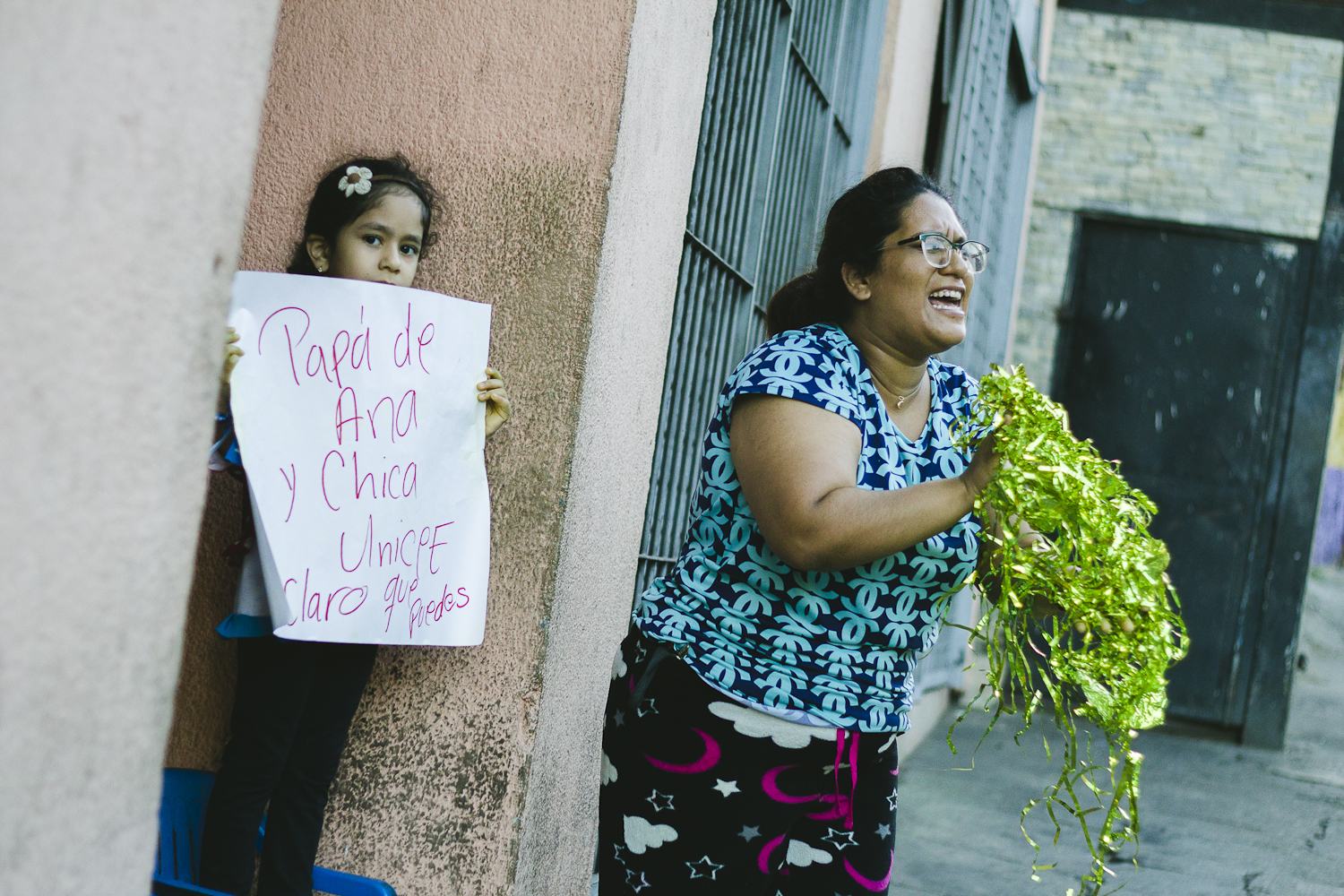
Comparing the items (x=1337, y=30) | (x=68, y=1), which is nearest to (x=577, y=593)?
(x=68, y=1)

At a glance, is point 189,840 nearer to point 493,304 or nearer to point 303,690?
point 303,690

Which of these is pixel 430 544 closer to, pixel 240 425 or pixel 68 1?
pixel 240 425

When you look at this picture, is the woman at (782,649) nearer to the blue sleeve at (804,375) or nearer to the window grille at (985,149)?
the blue sleeve at (804,375)

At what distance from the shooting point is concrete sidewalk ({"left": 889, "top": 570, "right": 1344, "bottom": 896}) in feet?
15.1

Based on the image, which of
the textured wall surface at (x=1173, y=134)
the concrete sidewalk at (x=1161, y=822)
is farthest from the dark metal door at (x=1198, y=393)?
the concrete sidewalk at (x=1161, y=822)

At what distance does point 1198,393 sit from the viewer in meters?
8.74

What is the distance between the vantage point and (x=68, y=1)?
3.25 ft

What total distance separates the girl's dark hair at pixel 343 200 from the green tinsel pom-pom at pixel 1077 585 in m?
1.21

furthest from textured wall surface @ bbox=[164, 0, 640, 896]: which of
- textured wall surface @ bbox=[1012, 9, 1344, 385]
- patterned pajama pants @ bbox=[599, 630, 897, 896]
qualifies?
textured wall surface @ bbox=[1012, 9, 1344, 385]

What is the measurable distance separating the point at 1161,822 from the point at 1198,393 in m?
4.07

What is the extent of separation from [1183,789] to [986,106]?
3.96 m

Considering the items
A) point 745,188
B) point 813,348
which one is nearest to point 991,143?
point 745,188

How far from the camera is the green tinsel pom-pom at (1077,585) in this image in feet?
5.73

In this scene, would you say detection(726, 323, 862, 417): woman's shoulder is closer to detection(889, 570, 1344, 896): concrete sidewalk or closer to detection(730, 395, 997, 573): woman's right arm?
detection(730, 395, 997, 573): woman's right arm
